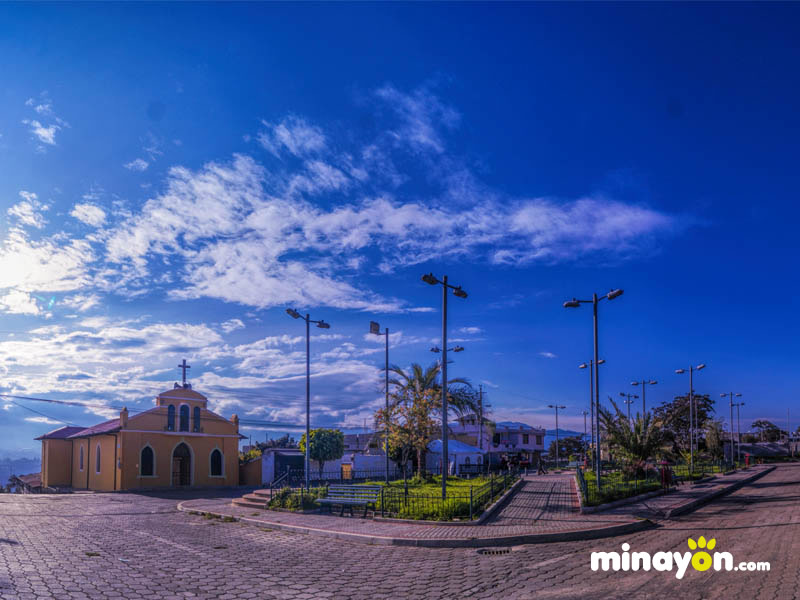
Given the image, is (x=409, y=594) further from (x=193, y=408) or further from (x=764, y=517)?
(x=193, y=408)

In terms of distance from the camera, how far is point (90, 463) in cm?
4275

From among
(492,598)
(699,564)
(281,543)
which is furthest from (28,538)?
(699,564)

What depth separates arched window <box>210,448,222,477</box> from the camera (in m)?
44.6

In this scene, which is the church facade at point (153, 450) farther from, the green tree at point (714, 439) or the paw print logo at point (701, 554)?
the green tree at point (714, 439)

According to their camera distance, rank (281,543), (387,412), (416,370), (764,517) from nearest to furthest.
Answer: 1. (281,543)
2. (764,517)
3. (387,412)
4. (416,370)

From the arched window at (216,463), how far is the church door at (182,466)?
186 centimetres

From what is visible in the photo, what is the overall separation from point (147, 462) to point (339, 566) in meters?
33.5

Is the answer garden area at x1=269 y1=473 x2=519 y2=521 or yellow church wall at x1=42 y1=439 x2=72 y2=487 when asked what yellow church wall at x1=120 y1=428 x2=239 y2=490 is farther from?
garden area at x1=269 y1=473 x2=519 y2=521

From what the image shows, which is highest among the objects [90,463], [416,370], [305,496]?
[416,370]

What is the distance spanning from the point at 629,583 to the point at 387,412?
2089 centimetres

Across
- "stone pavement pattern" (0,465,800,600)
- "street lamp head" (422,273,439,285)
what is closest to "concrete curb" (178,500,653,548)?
"stone pavement pattern" (0,465,800,600)

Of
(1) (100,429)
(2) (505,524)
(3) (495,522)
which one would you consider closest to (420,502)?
(3) (495,522)

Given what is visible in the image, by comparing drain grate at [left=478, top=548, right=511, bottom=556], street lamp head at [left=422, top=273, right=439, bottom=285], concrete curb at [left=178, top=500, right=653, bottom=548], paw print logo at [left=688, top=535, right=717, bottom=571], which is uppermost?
street lamp head at [left=422, top=273, right=439, bottom=285]

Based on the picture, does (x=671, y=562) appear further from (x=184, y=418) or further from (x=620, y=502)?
(x=184, y=418)
